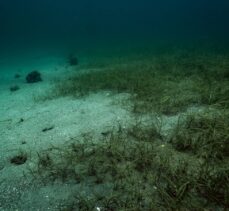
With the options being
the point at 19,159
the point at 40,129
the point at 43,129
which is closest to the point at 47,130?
the point at 43,129

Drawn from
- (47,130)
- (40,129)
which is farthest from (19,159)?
(40,129)

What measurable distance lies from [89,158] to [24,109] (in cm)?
450

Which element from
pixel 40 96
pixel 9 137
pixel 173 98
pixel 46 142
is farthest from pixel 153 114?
pixel 40 96

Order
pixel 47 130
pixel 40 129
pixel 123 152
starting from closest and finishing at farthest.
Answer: pixel 123 152 → pixel 47 130 → pixel 40 129

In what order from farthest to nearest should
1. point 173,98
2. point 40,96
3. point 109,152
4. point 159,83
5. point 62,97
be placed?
point 40,96, point 62,97, point 159,83, point 173,98, point 109,152

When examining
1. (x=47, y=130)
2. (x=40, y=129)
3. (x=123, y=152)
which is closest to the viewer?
(x=123, y=152)

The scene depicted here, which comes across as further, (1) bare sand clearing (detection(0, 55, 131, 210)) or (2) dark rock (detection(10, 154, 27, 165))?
(2) dark rock (detection(10, 154, 27, 165))

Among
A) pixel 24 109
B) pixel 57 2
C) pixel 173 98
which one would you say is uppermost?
pixel 57 2

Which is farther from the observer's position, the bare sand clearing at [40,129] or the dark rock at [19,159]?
the dark rock at [19,159]

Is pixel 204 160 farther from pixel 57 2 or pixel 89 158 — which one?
pixel 57 2

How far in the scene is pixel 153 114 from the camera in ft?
18.3

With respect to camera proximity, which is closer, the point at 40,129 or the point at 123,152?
the point at 123,152

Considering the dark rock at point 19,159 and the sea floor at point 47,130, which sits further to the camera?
the dark rock at point 19,159

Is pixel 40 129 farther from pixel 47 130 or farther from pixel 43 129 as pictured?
pixel 47 130
